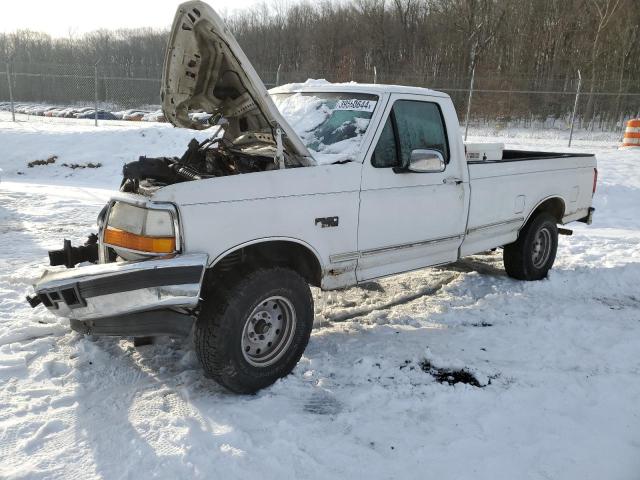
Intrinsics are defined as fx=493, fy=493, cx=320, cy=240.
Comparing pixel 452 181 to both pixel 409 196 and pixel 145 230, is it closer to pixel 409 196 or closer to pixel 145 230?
pixel 409 196

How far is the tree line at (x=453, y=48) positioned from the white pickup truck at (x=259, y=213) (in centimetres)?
1351

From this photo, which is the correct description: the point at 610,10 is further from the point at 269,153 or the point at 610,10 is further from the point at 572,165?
the point at 269,153

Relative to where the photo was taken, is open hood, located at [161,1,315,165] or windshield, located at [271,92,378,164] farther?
windshield, located at [271,92,378,164]

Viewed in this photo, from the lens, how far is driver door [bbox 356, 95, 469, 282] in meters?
3.95

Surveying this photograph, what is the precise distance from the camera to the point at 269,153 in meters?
3.96

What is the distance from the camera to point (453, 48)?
37.0m

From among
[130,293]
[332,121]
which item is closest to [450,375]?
[332,121]

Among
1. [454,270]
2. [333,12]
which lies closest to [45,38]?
[333,12]

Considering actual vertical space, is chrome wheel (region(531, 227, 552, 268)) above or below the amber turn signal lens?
below

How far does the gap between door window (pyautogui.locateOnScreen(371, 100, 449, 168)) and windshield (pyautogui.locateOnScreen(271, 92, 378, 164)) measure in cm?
19

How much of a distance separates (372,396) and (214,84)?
260cm

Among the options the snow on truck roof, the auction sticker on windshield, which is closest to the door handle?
the snow on truck roof

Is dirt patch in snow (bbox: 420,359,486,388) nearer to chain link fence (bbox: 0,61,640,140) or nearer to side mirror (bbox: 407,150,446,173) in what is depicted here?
side mirror (bbox: 407,150,446,173)

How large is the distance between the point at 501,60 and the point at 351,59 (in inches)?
520
